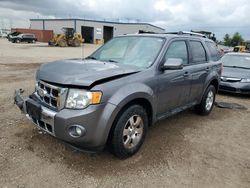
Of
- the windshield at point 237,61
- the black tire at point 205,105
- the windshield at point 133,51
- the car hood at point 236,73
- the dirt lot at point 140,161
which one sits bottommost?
the dirt lot at point 140,161

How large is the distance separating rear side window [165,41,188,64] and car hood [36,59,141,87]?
81cm

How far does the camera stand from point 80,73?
310cm

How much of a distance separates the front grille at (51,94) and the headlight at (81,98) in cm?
9

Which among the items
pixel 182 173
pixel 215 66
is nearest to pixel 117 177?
pixel 182 173

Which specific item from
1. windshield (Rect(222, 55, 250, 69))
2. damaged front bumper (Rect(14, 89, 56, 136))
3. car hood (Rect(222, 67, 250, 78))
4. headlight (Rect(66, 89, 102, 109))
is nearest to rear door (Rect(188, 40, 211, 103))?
headlight (Rect(66, 89, 102, 109))

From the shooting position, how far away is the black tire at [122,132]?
3.20 metres

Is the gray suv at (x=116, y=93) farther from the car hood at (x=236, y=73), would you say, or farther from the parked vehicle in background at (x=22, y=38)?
the parked vehicle in background at (x=22, y=38)

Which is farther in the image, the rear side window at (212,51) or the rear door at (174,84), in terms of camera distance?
the rear side window at (212,51)

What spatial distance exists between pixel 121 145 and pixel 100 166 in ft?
1.33

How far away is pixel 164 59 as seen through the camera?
393 cm

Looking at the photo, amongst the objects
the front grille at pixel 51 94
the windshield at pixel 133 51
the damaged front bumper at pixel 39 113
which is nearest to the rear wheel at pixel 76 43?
the windshield at pixel 133 51

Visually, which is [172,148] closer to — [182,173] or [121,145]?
[182,173]

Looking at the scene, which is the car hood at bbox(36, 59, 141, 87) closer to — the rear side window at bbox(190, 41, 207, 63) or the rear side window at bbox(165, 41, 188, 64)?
the rear side window at bbox(165, 41, 188, 64)

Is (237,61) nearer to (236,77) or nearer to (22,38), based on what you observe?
(236,77)
